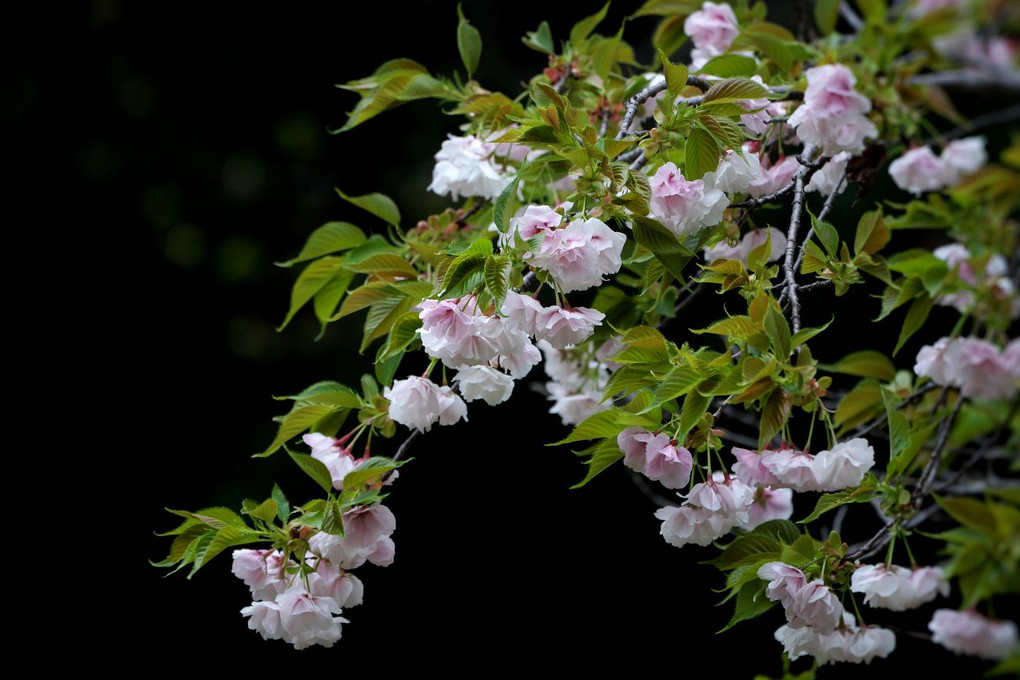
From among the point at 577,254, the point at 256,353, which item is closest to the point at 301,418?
the point at 577,254

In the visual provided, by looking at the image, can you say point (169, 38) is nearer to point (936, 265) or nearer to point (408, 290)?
point (408, 290)

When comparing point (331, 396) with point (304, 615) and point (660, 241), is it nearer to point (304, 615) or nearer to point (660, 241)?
point (304, 615)

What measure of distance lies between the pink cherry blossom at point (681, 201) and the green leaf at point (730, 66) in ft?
0.76

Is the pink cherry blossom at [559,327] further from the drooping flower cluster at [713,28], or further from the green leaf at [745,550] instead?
the drooping flower cluster at [713,28]

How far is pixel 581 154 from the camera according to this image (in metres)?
0.72

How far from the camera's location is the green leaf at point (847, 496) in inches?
31.3

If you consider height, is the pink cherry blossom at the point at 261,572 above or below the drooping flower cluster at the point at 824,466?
below

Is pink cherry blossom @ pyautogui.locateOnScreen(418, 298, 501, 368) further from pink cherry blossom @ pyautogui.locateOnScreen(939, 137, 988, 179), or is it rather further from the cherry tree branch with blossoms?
pink cherry blossom @ pyautogui.locateOnScreen(939, 137, 988, 179)

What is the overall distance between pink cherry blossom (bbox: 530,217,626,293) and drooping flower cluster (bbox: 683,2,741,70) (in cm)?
51

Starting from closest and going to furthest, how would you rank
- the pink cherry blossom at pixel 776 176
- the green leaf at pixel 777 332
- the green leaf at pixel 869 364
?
the green leaf at pixel 777 332, the pink cherry blossom at pixel 776 176, the green leaf at pixel 869 364

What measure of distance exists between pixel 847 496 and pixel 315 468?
0.43m

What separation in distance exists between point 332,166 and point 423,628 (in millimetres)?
1643

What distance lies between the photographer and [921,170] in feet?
3.83

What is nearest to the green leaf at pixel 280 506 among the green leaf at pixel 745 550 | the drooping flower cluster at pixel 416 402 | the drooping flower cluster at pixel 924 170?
the drooping flower cluster at pixel 416 402
